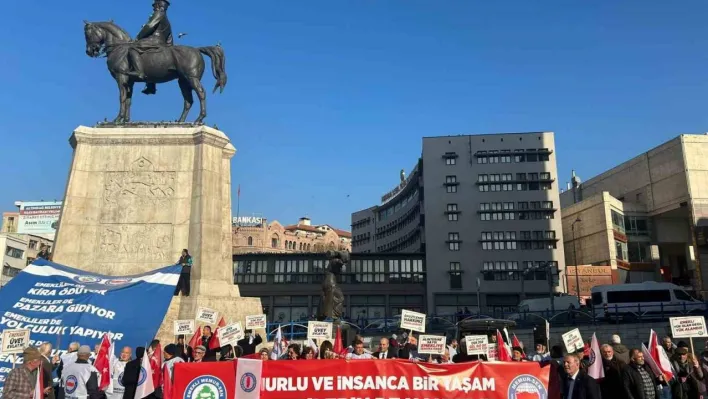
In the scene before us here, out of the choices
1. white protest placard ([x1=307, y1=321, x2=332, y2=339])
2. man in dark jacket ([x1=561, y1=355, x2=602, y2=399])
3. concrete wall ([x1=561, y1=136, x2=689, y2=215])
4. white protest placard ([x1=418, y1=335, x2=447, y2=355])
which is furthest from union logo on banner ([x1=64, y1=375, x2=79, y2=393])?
concrete wall ([x1=561, y1=136, x2=689, y2=215])

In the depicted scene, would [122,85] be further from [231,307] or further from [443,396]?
[443,396]

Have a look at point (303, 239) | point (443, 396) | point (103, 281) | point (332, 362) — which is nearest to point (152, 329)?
point (103, 281)

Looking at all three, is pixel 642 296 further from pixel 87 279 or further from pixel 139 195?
pixel 87 279

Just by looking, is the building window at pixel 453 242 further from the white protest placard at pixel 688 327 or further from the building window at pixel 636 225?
the white protest placard at pixel 688 327

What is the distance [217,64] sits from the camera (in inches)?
931

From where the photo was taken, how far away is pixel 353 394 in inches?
390

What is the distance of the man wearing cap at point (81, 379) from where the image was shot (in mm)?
11102

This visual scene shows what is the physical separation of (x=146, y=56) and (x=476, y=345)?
1749 cm

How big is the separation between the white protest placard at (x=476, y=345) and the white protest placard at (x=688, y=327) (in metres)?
4.42

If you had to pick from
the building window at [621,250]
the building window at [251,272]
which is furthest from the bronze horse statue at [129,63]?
the building window at [621,250]

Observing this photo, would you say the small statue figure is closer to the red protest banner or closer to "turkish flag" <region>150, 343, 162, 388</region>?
"turkish flag" <region>150, 343, 162, 388</region>

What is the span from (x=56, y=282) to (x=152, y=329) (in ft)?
13.4

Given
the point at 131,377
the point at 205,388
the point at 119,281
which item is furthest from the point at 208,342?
the point at 119,281

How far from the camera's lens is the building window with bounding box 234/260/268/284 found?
233 ft
